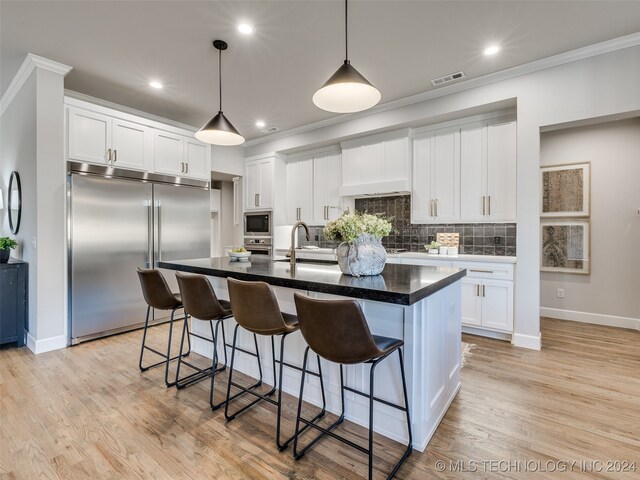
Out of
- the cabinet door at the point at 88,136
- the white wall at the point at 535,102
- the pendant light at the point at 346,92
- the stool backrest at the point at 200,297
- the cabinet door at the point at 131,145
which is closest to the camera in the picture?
the pendant light at the point at 346,92

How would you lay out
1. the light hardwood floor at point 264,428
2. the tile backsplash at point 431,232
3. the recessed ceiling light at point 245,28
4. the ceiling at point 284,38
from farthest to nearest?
the tile backsplash at point 431,232, the recessed ceiling light at point 245,28, the ceiling at point 284,38, the light hardwood floor at point 264,428

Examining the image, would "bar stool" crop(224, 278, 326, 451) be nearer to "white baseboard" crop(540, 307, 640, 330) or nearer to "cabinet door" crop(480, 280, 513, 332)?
"cabinet door" crop(480, 280, 513, 332)

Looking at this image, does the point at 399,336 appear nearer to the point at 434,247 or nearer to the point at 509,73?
the point at 434,247

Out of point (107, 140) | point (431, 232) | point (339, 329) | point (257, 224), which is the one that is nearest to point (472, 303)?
point (431, 232)

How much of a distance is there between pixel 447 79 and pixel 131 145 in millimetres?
3769

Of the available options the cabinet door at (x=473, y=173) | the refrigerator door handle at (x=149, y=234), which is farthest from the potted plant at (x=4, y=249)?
the cabinet door at (x=473, y=173)

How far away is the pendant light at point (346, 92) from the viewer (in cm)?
194

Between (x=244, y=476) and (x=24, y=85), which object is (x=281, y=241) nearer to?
(x=24, y=85)

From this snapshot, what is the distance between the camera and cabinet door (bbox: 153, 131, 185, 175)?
4.17 metres

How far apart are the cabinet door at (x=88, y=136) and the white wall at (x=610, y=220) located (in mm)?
5684

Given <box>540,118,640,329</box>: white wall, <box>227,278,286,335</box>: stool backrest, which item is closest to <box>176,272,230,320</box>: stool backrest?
<box>227,278,286,335</box>: stool backrest

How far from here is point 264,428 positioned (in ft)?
6.58

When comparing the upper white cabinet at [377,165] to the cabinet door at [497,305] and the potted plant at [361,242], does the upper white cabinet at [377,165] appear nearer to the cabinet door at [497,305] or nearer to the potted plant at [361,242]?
the cabinet door at [497,305]

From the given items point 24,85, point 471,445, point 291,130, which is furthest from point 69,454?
point 291,130
